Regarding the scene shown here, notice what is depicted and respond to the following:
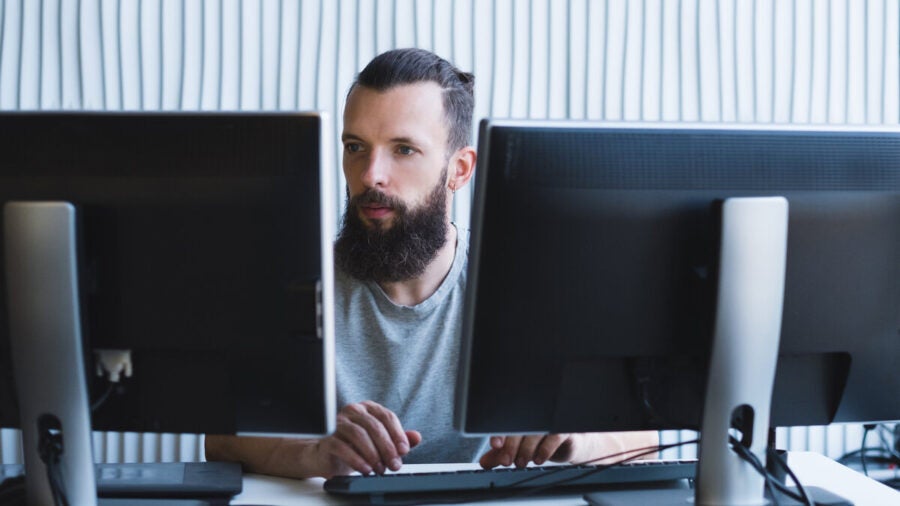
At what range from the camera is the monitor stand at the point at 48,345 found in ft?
3.27

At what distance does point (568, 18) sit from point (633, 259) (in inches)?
70.4

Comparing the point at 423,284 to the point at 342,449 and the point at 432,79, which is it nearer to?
the point at 432,79

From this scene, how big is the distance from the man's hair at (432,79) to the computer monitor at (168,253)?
87cm

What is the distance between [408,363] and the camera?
1764 millimetres

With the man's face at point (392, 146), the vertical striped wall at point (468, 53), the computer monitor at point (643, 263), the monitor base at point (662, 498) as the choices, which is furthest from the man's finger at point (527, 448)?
the vertical striped wall at point (468, 53)

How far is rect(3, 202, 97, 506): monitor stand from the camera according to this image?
1.00 m

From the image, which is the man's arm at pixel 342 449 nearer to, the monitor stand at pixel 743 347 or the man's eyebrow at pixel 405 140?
the monitor stand at pixel 743 347

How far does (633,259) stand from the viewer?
105 centimetres

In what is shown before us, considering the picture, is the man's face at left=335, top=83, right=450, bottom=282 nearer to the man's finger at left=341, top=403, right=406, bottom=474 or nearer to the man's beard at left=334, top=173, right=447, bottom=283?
the man's beard at left=334, top=173, right=447, bottom=283

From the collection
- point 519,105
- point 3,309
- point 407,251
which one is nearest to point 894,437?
point 519,105

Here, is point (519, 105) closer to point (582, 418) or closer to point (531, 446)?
point (531, 446)

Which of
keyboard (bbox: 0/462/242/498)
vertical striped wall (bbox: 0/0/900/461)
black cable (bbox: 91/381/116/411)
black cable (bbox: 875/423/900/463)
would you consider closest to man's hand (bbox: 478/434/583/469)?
keyboard (bbox: 0/462/242/498)

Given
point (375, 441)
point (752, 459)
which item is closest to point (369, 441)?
point (375, 441)

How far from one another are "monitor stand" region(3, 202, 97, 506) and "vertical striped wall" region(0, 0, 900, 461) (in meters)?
1.63
